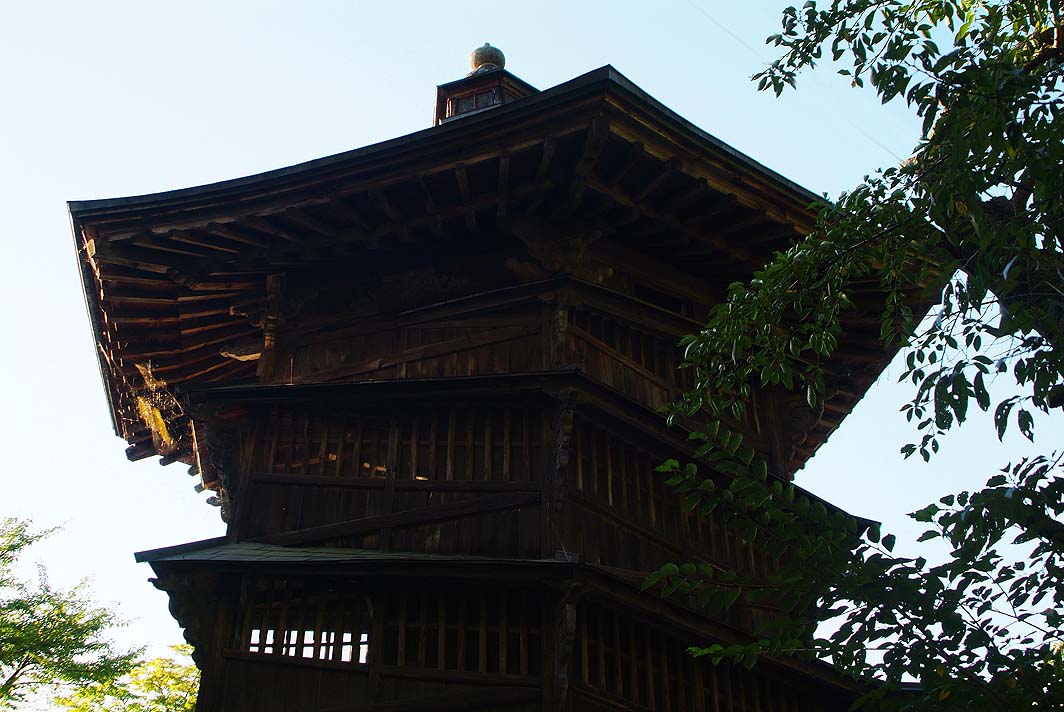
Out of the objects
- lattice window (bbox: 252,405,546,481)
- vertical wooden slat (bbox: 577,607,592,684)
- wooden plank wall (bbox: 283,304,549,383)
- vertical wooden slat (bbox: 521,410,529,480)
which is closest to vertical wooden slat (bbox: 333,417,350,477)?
lattice window (bbox: 252,405,546,481)

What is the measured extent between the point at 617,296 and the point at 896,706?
638 cm

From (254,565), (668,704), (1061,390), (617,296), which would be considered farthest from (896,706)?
(617,296)

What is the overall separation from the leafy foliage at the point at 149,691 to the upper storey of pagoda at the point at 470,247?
10653mm

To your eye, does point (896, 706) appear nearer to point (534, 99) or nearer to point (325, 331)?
point (534, 99)

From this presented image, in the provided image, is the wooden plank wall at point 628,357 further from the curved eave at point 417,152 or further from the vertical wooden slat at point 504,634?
the vertical wooden slat at point 504,634

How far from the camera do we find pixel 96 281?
1085cm

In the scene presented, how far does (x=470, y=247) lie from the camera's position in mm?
11133

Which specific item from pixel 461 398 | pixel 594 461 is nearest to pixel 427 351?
pixel 461 398

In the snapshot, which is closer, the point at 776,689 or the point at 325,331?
the point at 776,689

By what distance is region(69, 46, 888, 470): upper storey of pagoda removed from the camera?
9883 millimetres

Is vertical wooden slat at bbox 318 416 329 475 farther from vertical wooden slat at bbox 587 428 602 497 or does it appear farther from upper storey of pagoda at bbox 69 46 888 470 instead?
vertical wooden slat at bbox 587 428 602 497

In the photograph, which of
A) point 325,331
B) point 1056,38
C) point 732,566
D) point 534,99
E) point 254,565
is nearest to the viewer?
point 1056,38

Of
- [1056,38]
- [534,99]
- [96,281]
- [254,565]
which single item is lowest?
[254,565]

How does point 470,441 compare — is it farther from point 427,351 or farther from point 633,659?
point 633,659
